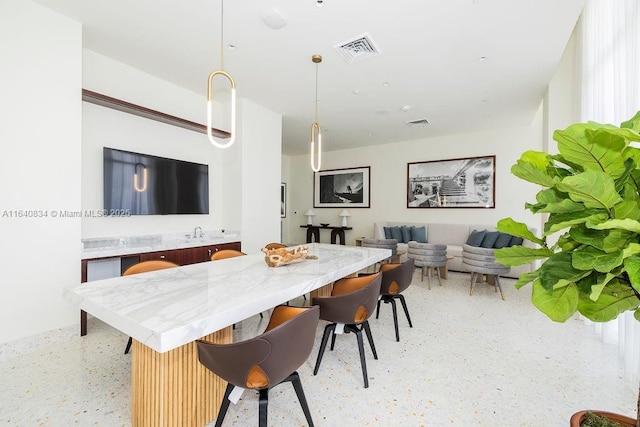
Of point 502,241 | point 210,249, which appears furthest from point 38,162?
point 502,241

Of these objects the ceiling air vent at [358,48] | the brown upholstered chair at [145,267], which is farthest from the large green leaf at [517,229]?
the ceiling air vent at [358,48]

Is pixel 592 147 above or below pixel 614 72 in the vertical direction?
below

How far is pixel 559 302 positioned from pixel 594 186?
348 millimetres

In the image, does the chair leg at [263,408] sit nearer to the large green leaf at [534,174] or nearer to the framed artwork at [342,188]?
the large green leaf at [534,174]

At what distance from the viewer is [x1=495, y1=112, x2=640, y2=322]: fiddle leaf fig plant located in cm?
65

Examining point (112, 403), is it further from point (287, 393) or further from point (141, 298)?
point (287, 393)

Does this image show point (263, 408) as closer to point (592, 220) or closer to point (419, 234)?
point (592, 220)

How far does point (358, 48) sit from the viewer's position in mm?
3021

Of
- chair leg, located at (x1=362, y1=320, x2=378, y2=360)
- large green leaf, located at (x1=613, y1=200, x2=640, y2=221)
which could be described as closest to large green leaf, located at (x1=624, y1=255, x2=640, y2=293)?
large green leaf, located at (x1=613, y1=200, x2=640, y2=221)

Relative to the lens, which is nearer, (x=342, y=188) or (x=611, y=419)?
(x=611, y=419)

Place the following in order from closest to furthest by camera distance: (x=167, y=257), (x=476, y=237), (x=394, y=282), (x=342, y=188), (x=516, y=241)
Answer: (x=394, y=282) < (x=167, y=257) < (x=516, y=241) < (x=476, y=237) < (x=342, y=188)

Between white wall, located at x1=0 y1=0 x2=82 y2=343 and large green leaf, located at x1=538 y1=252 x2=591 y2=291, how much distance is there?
139 inches

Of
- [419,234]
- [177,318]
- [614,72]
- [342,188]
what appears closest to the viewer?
[177,318]

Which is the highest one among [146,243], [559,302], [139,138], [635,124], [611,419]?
[139,138]
